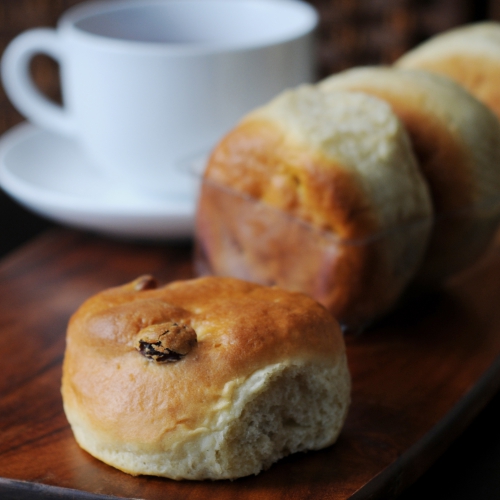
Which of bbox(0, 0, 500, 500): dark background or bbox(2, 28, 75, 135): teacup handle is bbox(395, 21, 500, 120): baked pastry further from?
bbox(0, 0, 500, 500): dark background

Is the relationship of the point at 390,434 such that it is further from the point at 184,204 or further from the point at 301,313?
the point at 184,204

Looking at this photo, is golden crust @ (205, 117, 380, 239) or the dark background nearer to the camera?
golden crust @ (205, 117, 380, 239)

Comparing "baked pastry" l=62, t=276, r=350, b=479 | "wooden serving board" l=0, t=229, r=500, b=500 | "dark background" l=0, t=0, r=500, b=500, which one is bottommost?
"dark background" l=0, t=0, r=500, b=500

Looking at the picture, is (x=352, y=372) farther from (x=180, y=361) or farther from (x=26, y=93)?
(x=26, y=93)

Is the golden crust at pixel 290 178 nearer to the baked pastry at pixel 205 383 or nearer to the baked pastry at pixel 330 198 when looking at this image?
the baked pastry at pixel 330 198

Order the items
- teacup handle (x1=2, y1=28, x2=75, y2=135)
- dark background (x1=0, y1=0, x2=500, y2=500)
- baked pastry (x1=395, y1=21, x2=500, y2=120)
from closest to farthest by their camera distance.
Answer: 1. baked pastry (x1=395, y1=21, x2=500, y2=120)
2. teacup handle (x1=2, y1=28, x2=75, y2=135)
3. dark background (x1=0, y1=0, x2=500, y2=500)

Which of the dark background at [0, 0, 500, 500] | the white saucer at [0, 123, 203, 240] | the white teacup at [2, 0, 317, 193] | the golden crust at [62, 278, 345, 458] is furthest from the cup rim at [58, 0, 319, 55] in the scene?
the dark background at [0, 0, 500, 500]
